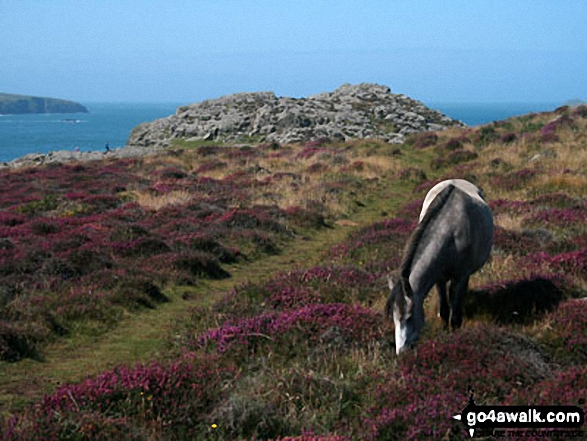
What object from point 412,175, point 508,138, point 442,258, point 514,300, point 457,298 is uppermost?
point 508,138

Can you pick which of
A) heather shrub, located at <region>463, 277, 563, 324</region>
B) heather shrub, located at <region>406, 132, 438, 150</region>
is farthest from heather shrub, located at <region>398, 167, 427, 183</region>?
heather shrub, located at <region>463, 277, 563, 324</region>

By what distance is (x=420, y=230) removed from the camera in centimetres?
741

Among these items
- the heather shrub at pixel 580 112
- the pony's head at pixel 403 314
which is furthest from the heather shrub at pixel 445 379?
the heather shrub at pixel 580 112

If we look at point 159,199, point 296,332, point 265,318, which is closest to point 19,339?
point 265,318

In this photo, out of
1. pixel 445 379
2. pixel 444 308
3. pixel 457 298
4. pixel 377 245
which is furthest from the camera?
pixel 377 245

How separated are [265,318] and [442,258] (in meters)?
2.85

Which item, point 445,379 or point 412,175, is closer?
point 445,379

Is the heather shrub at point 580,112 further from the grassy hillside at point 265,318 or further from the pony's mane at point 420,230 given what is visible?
the pony's mane at point 420,230

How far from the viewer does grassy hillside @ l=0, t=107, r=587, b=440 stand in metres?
5.77

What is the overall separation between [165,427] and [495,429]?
3178 millimetres

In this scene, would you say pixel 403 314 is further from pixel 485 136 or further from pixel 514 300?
pixel 485 136

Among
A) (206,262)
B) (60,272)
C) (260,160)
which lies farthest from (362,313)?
(260,160)

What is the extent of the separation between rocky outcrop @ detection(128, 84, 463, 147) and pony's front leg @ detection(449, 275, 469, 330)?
132 feet

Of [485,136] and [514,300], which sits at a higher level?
[485,136]
